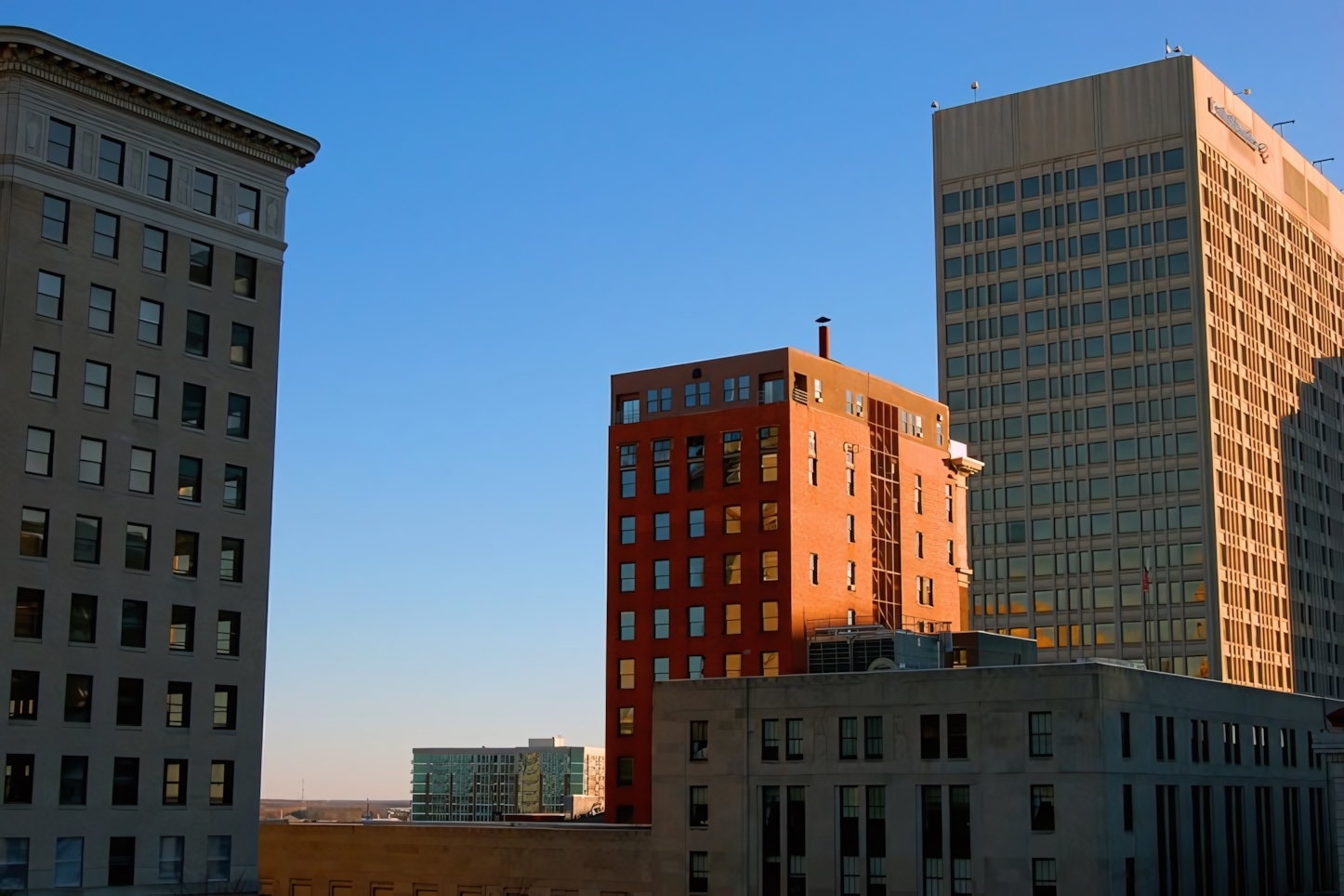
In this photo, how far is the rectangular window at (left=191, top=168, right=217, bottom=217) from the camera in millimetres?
84812

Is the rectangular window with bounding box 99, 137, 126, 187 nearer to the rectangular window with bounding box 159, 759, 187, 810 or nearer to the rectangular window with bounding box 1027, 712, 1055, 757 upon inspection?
the rectangular window with bounding box 159, 759, 187, 810

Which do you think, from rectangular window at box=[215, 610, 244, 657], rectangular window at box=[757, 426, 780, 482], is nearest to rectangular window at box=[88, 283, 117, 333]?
rectangular window at box=[215, 610, 244, 657]

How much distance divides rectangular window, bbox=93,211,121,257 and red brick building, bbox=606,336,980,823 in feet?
178

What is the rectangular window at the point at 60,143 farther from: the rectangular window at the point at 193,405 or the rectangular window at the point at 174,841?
the rectangular window at the point at 174,841

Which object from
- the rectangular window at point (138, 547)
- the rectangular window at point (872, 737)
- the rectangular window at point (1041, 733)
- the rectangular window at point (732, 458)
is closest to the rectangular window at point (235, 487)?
the rectangular window at point (138, 547)

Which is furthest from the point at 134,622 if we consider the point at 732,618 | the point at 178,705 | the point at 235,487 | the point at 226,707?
the point at 732,618

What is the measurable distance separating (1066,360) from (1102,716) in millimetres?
100328

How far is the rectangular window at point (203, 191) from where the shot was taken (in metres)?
84.8

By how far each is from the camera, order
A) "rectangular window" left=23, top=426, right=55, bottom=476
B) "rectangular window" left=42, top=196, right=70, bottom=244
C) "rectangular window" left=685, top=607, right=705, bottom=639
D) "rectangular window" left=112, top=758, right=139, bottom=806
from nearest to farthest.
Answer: "rectangular window" left=23, top=426, right=55, bottom=476 < "rectangular window" left=112, top=758, right=139, bottom=806 < "rectangular window" left=42, top=196, right=70, bottom=244 < "rectangular window" left=685, top=607, right=705, bottom=639

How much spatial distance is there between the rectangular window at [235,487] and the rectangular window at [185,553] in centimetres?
270

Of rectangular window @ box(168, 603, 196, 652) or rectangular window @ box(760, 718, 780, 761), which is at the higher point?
rectangular window @ box(168, 603, 196, 652)

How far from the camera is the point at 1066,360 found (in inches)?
7264

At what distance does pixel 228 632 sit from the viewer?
83.3 m

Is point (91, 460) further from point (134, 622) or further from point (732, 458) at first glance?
point (732, 458)
